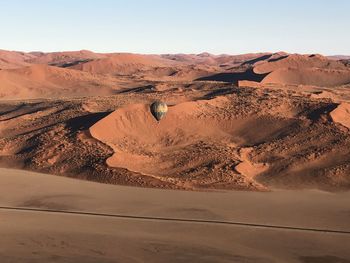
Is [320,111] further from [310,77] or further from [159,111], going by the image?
[310,77]

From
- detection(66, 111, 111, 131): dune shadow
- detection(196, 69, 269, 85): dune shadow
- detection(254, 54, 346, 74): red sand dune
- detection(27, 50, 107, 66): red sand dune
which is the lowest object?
detection(27, 50, 107, 66): red sand dune

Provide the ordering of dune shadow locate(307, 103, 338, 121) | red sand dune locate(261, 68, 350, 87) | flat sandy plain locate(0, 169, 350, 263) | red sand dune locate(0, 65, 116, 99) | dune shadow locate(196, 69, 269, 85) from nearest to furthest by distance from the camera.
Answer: flat sandy plain locate(0, 169, 350, 263), dune shadow locate(307, 103, 338, 121), red sand dune locate(0, 65, 116, 99), red sand dune locate(261, 68, 350, 87), dune shadow locate(196, 69, 269, 85)

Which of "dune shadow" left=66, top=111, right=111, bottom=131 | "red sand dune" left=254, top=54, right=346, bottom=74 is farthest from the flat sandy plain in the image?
"red sand dune" left=254, top=54, right=346, bottom=74

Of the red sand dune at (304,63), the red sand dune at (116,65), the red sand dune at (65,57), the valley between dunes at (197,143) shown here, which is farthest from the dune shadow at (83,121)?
the red sand dune at (65,57)

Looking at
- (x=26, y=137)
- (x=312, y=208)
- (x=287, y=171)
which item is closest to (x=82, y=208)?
(x=312, y=208)

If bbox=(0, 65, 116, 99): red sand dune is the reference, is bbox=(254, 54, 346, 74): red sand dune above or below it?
above

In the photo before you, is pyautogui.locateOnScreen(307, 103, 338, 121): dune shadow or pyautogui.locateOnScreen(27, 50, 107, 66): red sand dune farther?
pyautogui.locateOnScreen(27, 50, 107, 66): red sand dune

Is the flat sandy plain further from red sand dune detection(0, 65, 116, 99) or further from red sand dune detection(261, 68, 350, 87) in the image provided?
red sand dune detection(261, 68, 350, 87)
